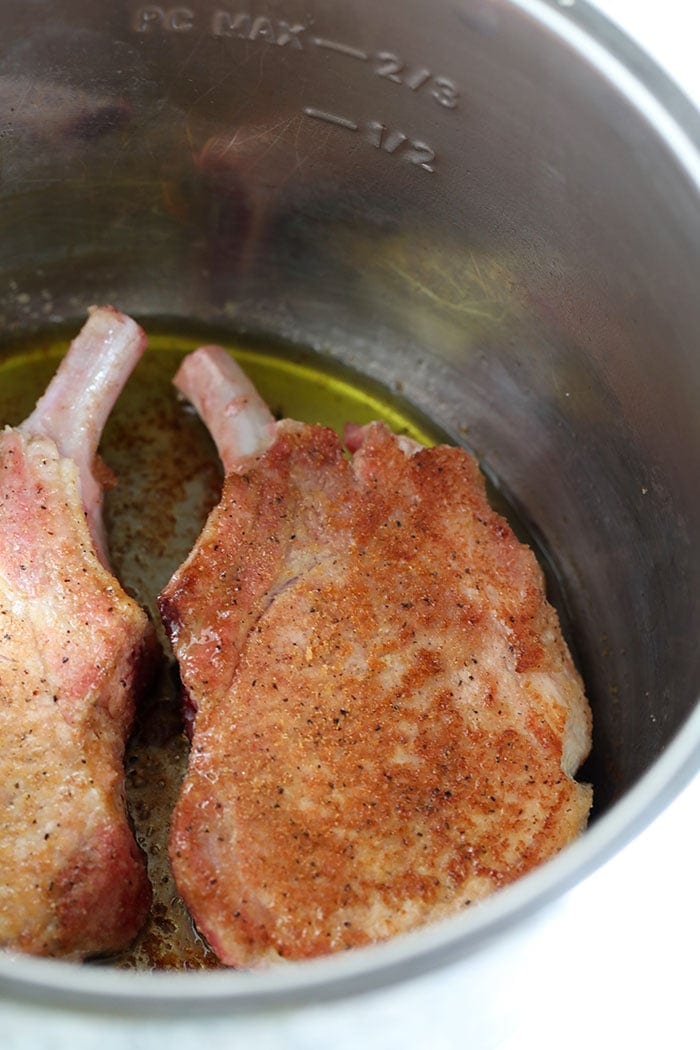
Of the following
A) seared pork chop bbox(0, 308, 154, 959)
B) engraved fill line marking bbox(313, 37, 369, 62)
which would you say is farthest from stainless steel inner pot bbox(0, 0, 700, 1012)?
seared pork chop bbox(0, 308, 154, 959)

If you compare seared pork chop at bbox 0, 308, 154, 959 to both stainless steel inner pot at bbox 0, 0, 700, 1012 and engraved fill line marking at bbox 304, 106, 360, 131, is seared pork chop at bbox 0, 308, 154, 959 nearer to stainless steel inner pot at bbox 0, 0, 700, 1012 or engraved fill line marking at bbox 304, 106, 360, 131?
stainless steel inner pot at bbox 0, 0, 700, 1012

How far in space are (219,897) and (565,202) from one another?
1201 millimetres

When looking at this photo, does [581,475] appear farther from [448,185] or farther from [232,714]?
[232,714]

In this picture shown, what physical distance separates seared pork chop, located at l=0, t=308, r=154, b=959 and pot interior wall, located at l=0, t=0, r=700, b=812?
0.59 m

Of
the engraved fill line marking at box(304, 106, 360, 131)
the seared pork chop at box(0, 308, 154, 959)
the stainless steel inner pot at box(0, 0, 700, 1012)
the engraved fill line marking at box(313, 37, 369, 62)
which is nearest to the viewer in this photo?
the seared pork chop at box(0, 308, 154, 959)

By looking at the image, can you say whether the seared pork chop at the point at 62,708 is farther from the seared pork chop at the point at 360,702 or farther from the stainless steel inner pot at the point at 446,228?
the stainless steel inner pot at the point at 446,228

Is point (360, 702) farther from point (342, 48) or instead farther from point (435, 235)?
point (342, 48)

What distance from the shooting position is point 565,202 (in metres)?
1.83

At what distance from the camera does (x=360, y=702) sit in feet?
5.16

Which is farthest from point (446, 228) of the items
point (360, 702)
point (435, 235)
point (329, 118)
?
point (360, 702)

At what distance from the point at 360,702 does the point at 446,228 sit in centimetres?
95

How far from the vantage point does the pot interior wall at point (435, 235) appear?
66.6 inches

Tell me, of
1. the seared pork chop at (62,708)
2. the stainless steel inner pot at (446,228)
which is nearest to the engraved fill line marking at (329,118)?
the stainless steel inner pot at (446,228)

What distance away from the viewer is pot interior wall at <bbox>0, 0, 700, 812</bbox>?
5.55 ft
